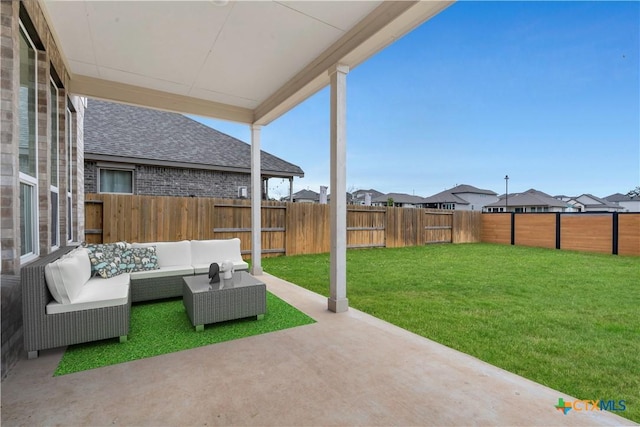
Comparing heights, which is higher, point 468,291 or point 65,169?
point 65,169

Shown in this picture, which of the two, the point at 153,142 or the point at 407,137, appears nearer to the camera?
the point at 153,142

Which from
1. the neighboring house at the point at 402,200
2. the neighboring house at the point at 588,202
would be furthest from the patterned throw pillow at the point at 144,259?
the neighboring house at the point at 588,202

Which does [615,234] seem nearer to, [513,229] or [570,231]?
[570,231]

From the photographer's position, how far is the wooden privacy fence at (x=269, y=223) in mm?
6324

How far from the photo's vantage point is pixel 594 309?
3.86 meters

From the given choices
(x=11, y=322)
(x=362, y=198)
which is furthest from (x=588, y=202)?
(x=11, y=322)

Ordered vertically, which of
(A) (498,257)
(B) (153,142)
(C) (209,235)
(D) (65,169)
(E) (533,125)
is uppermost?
(E) (533,125)

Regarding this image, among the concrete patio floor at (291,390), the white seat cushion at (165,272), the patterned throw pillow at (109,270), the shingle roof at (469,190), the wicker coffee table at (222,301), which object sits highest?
the shingle roof at (469,190)

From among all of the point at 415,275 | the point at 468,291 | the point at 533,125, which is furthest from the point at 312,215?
the point at 533,125

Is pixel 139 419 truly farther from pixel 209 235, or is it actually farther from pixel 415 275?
pixel 209 235

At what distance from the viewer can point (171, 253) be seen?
464 cm

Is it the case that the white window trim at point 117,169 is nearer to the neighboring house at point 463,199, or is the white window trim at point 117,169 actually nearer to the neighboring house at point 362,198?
the neighboring house at point 362,198

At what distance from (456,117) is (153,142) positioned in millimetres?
17893

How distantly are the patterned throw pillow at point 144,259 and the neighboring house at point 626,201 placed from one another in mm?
46031
